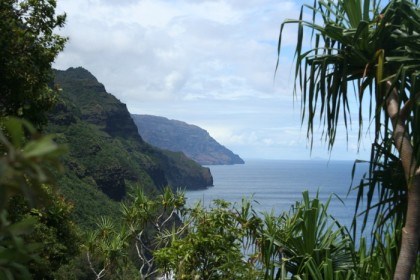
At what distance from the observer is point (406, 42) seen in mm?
3471

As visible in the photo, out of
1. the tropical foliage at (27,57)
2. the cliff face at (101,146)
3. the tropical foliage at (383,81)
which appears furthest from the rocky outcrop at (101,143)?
the tropical foliage at (383,81)

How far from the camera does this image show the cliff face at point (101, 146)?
58.0 m

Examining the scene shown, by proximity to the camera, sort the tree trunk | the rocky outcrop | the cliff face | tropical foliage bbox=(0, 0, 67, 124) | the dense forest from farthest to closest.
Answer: the rocky outcrop < the cliff face < tropical foliage bbox=(0, 0, 67, 124) < the tree trunk < the dense forest

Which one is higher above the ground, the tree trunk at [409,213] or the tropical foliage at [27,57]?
the tropical foliage at [27,57]

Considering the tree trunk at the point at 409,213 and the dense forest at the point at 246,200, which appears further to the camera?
the tree trunk at the point at 409,213

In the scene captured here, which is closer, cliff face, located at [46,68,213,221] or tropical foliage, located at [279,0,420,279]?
tropical foliage, located at [279,0,420,279]

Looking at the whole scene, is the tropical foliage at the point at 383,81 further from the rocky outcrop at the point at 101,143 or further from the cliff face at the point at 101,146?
the rocky outcrop at the point at 101,143

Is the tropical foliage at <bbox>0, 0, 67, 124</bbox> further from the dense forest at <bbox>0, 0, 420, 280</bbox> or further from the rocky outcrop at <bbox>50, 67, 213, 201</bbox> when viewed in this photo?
the rocky outcrop at <bbox>50, 67, 213, 201</bbox>

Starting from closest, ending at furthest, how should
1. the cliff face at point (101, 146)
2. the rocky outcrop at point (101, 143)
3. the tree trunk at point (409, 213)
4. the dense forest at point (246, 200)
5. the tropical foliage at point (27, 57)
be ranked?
the dense forest at point (246, 200) → the tree trunk at point (409, 213) → the tropical foliage at point (27, 57) → the cliff face at point (101, 146) → the rocky outcrop at point (101, 143)

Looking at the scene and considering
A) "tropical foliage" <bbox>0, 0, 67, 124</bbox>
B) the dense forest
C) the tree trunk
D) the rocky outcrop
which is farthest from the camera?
the rocky outcrop

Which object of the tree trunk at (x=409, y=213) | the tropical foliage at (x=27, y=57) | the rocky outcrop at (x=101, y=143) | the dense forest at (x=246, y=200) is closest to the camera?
the dense forest at (x=246, y=200)

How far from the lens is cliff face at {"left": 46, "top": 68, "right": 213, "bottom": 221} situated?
58.0 meters

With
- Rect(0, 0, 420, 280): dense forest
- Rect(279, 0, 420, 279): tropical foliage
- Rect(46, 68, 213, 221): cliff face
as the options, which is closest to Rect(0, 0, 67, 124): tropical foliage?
Rect(0, 0, 420, 280): dense forest

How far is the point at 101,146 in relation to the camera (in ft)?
221
